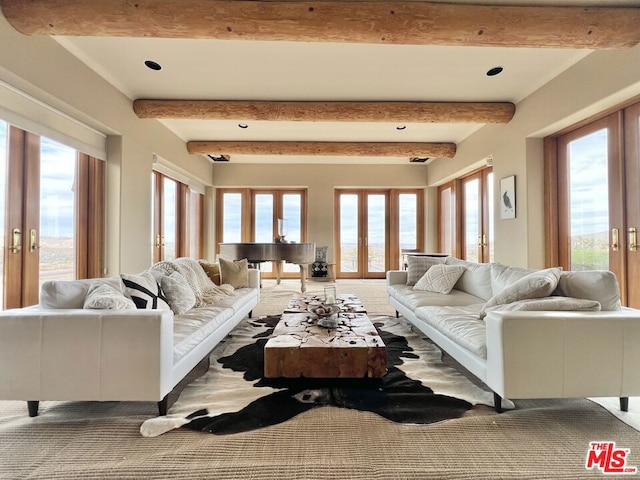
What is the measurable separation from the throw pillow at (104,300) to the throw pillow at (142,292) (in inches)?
4.5

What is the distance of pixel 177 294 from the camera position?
2.49 m

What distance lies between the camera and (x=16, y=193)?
9.16 feet

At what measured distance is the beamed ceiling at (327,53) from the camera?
2.34m

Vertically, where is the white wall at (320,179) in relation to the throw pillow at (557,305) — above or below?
above

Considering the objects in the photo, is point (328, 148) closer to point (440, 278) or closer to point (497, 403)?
point (440, 278)

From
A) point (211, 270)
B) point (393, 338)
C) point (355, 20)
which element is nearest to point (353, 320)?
point (393, 338)

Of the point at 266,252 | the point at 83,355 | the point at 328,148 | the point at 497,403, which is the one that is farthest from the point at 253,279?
the point at 328,148

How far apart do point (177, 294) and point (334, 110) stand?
3021 millimetres

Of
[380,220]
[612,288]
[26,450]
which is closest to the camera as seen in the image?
[26,450]

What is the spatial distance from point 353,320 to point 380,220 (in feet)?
17.8

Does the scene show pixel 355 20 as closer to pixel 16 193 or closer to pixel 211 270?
pixel 211 270

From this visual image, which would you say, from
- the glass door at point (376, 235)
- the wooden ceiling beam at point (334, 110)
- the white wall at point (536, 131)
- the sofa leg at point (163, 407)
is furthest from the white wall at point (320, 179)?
the sofa leg at point (163, 407)

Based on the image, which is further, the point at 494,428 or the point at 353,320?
the point at 353,320

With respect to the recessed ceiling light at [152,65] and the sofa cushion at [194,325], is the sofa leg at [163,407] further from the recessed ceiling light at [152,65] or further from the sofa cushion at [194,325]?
the recessed ceiling light at [152,65]
